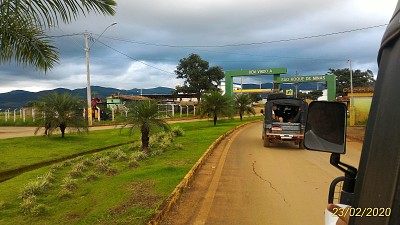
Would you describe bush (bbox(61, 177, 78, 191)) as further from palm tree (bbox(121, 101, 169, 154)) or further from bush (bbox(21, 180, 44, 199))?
palm tree (bbox(121, 101, 169, 154))

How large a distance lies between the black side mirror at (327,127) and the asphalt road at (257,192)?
151 inches

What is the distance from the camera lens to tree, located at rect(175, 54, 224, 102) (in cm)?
7269

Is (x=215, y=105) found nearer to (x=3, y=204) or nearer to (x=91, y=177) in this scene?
(x=91, y=177)

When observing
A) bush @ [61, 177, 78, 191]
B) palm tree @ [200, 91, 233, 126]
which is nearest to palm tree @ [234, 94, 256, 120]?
palm tree @ [200, 91, 233, 126]

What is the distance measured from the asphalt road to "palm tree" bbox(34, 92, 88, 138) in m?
11.3

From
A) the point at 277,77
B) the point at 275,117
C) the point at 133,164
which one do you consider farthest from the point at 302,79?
the point at 133,164

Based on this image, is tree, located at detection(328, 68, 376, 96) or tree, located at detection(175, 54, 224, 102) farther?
tree, located at detection(328, 68, 376, 96)

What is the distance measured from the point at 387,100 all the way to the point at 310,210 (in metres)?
5.41

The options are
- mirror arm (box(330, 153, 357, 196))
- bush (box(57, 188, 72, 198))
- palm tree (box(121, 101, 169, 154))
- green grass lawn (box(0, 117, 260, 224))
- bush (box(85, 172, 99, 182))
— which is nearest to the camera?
mirror arm (box(330, 153, 357, 196))

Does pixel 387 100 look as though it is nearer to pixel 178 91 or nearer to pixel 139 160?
pixel 139 160

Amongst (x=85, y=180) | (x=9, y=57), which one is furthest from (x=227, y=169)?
(x=9, y=57)

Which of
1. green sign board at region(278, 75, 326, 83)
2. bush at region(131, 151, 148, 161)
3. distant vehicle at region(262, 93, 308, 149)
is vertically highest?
green sign board at region(278, 75, 326, 83)
